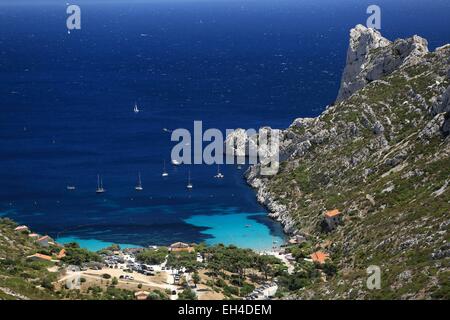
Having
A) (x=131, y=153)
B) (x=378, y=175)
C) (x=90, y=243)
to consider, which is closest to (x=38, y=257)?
(x=90, y=243)

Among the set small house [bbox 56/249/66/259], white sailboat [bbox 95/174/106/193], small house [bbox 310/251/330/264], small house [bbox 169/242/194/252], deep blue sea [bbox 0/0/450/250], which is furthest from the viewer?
white sailboat [bbox 95/174/106/193]

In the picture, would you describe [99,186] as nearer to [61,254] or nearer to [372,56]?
[61,254]

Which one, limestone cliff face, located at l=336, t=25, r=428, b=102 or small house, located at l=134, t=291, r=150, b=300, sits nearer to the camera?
small house, located at l=134, t=291, r=150, b=300

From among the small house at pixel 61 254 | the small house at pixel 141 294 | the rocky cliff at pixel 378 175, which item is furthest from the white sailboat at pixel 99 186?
the small house at pixel 141 294

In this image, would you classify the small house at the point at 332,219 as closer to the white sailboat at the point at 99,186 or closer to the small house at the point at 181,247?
the small house at the point at 181,247

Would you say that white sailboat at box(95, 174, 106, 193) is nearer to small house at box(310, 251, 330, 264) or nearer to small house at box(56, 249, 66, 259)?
small house at box(56, 249, 66, 259)

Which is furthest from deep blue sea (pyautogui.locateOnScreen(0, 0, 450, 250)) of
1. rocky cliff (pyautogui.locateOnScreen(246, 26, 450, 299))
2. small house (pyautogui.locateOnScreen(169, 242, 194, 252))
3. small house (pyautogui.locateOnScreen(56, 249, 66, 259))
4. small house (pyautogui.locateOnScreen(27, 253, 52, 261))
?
small house (pyautogui.locateOnScreen(27, 253, 52, 261))
